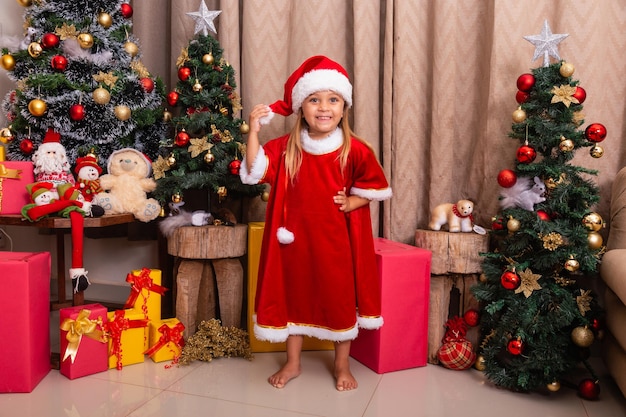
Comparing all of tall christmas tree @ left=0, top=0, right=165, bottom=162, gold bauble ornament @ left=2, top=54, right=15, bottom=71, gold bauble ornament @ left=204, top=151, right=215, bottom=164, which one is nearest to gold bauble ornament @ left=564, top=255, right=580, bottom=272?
gold bauble ornament @ left=204, top=151, right=215, bottom=164

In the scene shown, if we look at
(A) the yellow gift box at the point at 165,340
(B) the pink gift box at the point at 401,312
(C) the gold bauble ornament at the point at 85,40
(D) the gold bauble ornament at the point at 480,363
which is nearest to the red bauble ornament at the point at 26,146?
(C) the gold bauble ornament at the point at 85,40

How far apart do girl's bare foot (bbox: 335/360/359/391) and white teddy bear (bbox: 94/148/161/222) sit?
1.00 meters

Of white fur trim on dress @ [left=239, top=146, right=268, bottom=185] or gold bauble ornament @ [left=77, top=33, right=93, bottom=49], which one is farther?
gold bauble ornament @ [left=77, top=33, right=93, bottom=49]

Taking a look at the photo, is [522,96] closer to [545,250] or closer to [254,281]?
[545,250]

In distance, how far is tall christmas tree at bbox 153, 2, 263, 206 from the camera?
2076 mm

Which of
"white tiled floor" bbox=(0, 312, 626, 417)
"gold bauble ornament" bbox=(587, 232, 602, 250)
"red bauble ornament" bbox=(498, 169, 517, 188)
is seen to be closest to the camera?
"white tiled floor" bbox=(0, 312, 626, 417)

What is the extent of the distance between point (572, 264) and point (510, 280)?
0.20 m

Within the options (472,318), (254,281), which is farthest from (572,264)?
(254,281)

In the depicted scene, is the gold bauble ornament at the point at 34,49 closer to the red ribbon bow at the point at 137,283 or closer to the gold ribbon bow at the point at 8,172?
the gold ribbon bow at the point at 8,172

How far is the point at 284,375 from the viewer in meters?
1.81

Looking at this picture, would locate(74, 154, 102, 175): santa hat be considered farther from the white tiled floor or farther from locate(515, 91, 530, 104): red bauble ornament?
locate(515, 91, 530, 104): red bauble ornament

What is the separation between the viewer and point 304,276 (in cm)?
179

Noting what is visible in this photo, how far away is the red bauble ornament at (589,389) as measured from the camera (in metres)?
1.69

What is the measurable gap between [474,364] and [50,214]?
173 cm
